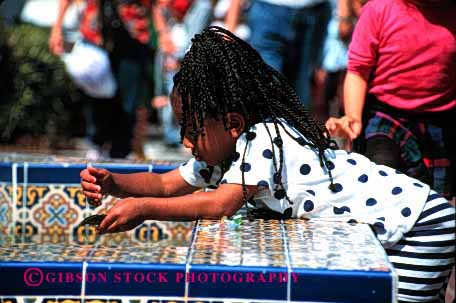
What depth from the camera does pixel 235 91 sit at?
126 inches

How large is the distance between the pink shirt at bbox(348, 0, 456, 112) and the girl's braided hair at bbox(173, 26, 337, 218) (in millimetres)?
829

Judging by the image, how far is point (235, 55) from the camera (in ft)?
10.7

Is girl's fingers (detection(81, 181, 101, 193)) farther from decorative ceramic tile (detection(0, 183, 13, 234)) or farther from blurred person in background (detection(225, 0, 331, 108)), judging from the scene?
blurred person in background (detection(225, 0, 331, 108))

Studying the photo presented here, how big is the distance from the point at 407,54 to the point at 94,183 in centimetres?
138

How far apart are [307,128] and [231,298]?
93cm

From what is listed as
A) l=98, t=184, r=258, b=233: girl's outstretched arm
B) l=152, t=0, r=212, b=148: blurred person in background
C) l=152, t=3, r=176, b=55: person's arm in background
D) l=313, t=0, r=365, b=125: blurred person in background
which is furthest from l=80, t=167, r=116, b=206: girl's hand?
l=152, t=0, r=212, b=148: blurred person in background

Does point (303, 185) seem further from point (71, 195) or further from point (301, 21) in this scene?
point (301, 21)

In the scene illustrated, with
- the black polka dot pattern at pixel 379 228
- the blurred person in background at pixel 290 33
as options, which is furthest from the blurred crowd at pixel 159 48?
the black polka dot pattern at pixel 379 228

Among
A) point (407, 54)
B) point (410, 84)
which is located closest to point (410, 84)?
point (410, 84)

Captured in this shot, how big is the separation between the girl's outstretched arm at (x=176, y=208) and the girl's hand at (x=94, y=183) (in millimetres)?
299

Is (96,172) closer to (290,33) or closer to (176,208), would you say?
(176,208)

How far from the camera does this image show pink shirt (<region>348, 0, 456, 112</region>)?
4059 millimetres

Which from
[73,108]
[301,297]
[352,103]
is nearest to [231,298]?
[301,297]

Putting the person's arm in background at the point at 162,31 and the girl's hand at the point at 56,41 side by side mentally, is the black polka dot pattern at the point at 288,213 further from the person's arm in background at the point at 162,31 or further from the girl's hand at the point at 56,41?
the person's arm in background at the point at 162,31
